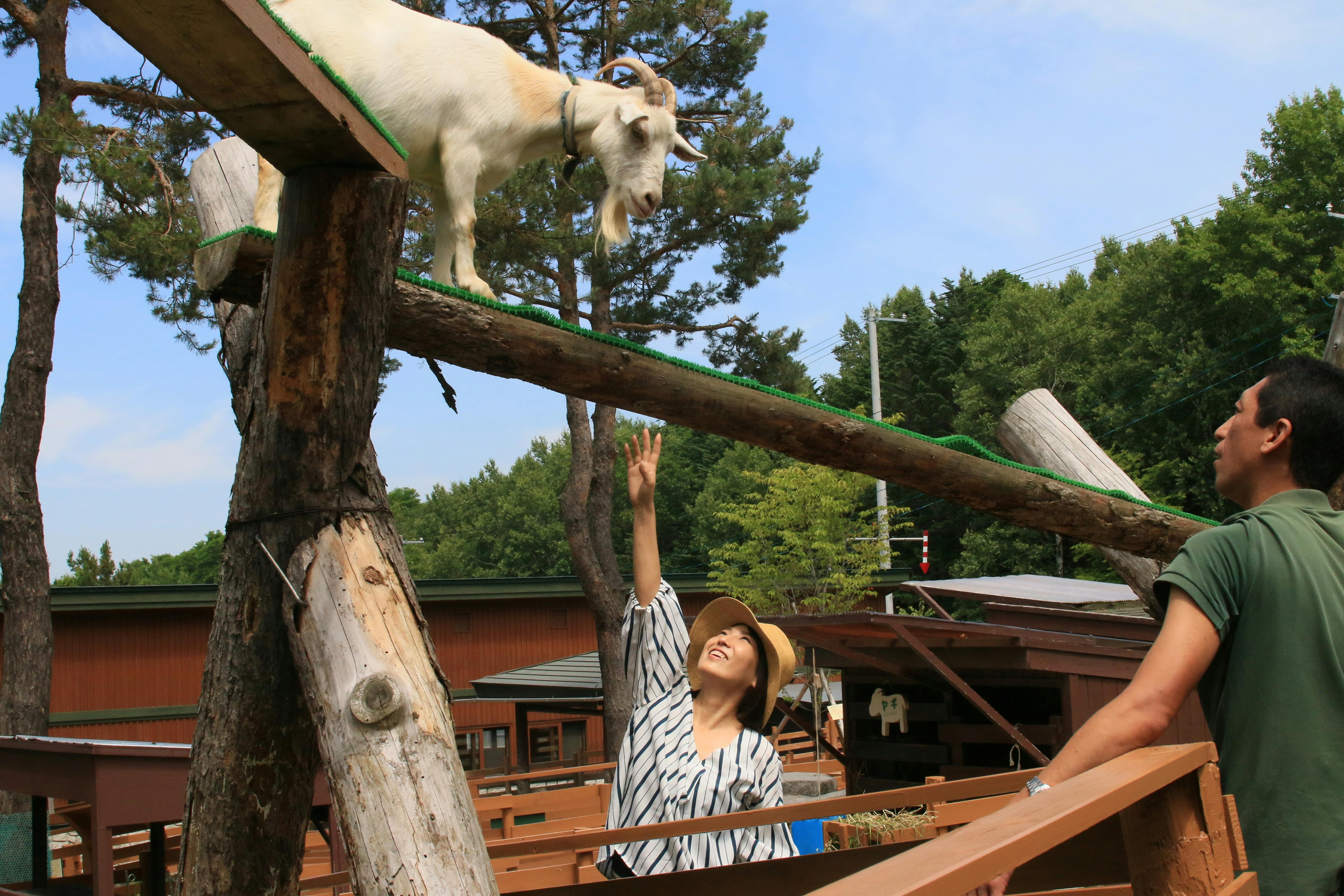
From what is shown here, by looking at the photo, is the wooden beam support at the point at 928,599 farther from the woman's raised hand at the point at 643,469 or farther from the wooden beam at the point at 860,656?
the woman's raised hand at the point at 643,469

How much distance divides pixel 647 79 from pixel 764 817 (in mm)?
3208

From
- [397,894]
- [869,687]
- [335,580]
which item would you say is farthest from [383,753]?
[869,687]

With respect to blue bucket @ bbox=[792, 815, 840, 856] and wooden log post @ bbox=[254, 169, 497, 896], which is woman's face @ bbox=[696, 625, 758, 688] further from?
blue bucket @ bbox=[792, 815, 840, 856]

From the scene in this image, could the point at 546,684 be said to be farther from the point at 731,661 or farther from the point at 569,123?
the point at 731,661

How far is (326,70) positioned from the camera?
2.20 metres

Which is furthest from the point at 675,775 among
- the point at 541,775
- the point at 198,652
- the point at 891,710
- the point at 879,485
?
the point at 879,485

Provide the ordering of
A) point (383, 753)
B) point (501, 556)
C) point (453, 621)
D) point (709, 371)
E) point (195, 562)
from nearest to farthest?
point (383, 753) → point (709, 371) → point (453, 621) → point (501, 556) → point (195, 562)

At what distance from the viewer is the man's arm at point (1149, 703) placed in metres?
1.59

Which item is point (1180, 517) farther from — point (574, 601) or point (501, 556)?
point (501, 556)

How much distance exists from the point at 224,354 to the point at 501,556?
196 feet

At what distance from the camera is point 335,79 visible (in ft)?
7.29

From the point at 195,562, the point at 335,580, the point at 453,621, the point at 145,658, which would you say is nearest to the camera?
the point at 335,580

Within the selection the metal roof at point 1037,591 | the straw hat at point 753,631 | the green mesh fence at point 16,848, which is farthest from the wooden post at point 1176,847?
the metal roof at point 1037,591

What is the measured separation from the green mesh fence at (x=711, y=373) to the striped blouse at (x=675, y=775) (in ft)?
2.74
